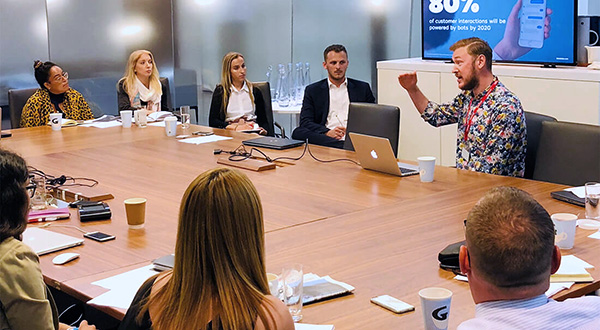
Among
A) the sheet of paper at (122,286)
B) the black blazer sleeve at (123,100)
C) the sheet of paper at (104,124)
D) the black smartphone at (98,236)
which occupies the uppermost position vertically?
the black blazer sleeve at (123,100)

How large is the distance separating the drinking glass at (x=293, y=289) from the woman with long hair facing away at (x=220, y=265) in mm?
337

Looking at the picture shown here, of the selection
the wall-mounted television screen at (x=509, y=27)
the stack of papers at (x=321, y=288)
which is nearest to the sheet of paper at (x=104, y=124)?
the wall-mounted television screen at (x=509, y=27)

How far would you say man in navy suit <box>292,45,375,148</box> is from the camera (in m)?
5.74

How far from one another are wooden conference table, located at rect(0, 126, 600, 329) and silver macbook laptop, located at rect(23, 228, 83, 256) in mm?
38

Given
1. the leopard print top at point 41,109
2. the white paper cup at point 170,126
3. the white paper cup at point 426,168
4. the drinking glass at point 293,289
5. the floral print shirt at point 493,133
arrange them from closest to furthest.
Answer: the drinking glass at point 293,289 < the white paper cup at point 426,168 < the floral print shirt at point 493,133 < the white paper cup at point 170,126 < the leopard print top at point 41,109

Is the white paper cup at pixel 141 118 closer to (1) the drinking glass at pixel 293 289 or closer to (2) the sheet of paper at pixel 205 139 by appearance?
(2) the sheet of paper at pixel 205 139

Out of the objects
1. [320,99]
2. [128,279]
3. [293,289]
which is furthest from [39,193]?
[320,99]

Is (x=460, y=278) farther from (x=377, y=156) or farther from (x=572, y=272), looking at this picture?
(x=377, y=156)

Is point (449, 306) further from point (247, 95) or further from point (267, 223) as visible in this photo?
point (247, 95)

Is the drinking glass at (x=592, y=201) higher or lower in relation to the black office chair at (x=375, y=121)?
lower

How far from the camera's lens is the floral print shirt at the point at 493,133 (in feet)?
12.6

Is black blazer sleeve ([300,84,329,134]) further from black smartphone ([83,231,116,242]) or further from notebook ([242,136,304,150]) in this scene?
black smartphone ([83,231,116,242])

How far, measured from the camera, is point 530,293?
1503 millimetres

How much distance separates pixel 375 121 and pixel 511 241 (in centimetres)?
322
